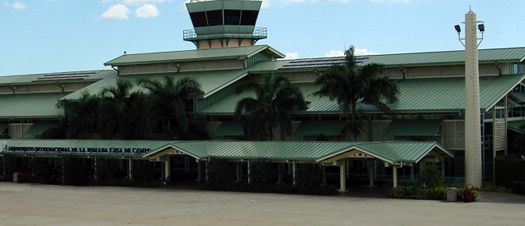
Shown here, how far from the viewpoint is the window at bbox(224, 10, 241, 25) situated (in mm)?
81875

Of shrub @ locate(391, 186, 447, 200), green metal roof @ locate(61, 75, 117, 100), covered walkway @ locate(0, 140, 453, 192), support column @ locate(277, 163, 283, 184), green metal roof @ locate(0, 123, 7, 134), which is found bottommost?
shrub @ locate(391, 186, 447, 200)

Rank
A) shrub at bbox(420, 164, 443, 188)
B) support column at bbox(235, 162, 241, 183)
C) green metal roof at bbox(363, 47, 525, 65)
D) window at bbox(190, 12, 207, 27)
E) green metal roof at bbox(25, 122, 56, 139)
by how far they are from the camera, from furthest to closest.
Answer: window at bbox(190, 12, 207, 27) → green metal roof at bbox(25, 122, 56, 139) → green metal roof at bbox(363, 47, 525, 65) → support column at bbox(235, 162, 241, 183) → shrub at bbox(420, 164, 443, 188)

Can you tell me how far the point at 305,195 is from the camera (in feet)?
155

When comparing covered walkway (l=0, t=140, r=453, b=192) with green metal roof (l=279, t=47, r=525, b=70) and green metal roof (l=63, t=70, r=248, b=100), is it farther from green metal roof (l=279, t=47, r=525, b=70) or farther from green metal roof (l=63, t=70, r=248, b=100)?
green metal roof (l=279, t=47, r=525, b=70)

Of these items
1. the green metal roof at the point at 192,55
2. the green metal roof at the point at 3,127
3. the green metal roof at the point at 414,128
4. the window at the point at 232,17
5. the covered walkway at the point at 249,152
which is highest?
the window at the point at 232,17

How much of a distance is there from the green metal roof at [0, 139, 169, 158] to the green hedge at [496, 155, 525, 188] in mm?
22495

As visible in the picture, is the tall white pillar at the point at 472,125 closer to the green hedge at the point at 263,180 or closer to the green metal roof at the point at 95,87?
the green hedge at the point at 263,180

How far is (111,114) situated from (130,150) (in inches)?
318

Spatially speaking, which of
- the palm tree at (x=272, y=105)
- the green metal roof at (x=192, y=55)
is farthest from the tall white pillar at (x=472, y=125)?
the green metal roof at (x=192, y=55)

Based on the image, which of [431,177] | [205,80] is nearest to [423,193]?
[431,177]

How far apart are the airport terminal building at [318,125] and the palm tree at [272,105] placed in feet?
4.20

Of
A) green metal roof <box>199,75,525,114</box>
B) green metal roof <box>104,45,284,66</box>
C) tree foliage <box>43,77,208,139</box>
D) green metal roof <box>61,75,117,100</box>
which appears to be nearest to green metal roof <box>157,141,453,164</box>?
green metal roof <box>199,75,525,114</box>

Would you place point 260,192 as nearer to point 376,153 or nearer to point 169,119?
point 376,153

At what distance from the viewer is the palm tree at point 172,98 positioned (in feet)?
195
